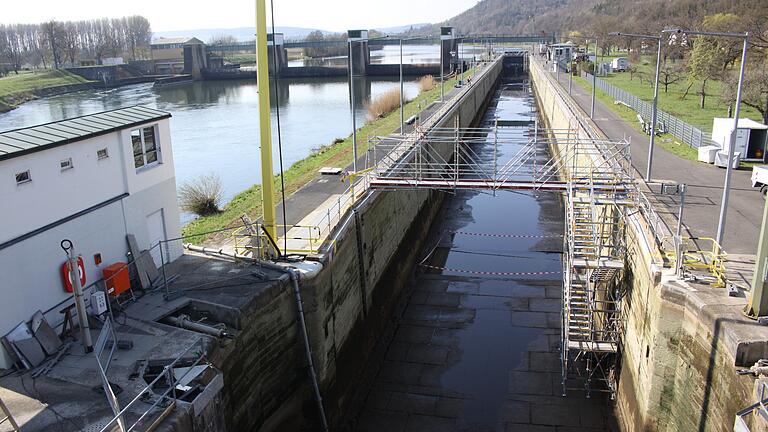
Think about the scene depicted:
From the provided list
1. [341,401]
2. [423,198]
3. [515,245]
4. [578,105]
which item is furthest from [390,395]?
[578,105]

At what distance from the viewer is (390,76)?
4385 inches

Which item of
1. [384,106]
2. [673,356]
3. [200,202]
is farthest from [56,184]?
[384,106]

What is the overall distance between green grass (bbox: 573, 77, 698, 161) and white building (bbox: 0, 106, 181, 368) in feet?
68.5

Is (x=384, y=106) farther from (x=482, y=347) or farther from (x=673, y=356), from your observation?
(x=673, y=356)

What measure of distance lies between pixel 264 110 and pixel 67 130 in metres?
3.96

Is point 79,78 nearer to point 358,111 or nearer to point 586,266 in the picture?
point 358,111

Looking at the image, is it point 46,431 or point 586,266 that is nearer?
point 46,431

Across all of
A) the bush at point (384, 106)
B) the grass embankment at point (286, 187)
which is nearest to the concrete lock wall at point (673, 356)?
the grass embankment at point (286, 187)

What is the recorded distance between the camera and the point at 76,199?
1201 cm

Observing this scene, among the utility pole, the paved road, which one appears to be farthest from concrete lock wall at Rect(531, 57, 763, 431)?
the utility pole

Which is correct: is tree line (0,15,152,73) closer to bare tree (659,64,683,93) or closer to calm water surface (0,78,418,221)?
calm water surface (0,78,418,221)

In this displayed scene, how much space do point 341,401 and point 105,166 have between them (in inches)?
297

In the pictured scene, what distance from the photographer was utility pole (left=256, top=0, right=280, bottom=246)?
13758 millimetres

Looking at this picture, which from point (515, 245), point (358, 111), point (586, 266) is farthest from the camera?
point (358, 111)
